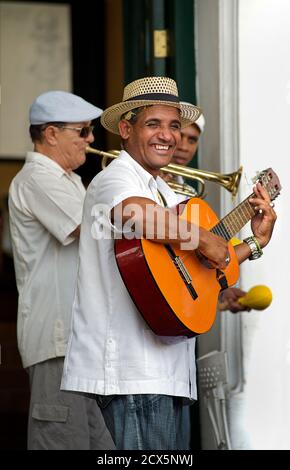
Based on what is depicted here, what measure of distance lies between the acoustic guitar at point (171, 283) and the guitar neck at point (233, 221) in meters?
0.02

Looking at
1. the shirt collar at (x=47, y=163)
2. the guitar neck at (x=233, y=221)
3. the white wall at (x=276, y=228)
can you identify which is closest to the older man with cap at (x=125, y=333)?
the guitar neck at (x=233, y=221)

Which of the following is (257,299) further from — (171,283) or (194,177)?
(171,283)

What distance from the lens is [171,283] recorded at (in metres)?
3.02

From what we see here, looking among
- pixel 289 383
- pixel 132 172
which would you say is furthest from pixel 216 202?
pixel 132 172

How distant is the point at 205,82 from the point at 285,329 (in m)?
1.09

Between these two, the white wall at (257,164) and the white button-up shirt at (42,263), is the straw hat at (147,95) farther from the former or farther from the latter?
Answer: the white wall at (257,164)

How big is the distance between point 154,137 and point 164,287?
0.47 m

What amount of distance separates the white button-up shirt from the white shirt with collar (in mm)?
678

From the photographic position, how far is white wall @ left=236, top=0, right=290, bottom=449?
14.2 feet

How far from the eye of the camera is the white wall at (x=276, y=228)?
4.32 metres

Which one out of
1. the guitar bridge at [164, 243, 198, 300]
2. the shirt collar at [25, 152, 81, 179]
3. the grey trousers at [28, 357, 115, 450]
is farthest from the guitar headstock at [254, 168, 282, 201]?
the grey trousers at [28, 357, 115, 450]

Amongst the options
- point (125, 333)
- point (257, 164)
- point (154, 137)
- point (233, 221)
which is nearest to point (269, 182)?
point (233, 221)

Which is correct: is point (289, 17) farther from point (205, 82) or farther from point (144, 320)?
point (144, 320)

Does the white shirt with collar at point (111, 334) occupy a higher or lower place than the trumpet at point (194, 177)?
lower
